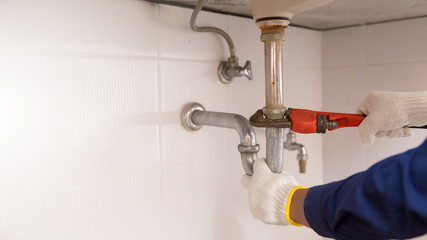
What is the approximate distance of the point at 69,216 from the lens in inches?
24.3

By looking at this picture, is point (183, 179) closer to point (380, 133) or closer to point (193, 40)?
point (193, 40)

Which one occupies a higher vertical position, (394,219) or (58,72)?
(58,72)

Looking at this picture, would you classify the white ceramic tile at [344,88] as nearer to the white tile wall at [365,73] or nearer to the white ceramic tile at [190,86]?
the white tile wall at [365,73]

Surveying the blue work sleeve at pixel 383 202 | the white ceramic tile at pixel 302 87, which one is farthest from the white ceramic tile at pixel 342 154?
the blue work sleeve at pixel 383 202

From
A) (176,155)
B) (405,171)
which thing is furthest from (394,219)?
(176,155)

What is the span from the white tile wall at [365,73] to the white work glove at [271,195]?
569 millimetres

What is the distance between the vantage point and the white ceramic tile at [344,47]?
1107mm

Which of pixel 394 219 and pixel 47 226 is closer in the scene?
pixel 394 219

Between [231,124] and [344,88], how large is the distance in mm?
589

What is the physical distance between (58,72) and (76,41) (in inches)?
2.4

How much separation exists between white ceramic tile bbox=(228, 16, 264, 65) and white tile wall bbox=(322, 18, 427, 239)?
1.09 ft

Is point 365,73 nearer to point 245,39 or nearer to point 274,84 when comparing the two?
point 245,39

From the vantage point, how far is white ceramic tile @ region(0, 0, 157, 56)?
55cm

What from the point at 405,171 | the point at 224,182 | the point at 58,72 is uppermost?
the point at 58,72
